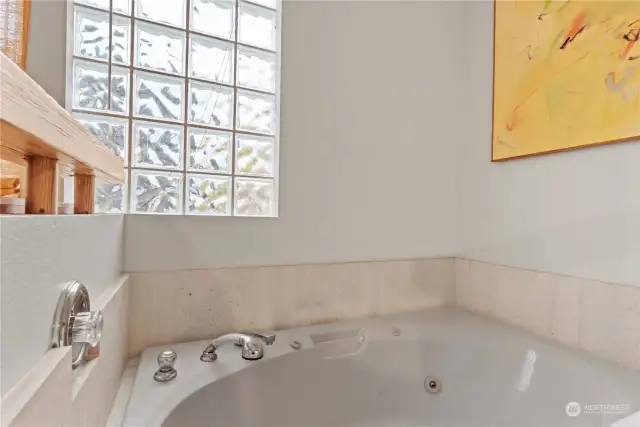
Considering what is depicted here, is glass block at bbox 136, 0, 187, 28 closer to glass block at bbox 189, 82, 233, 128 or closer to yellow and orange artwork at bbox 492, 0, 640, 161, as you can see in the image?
glass block at bbox 189, 82, 233, 128

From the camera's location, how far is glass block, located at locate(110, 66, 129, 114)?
115cm

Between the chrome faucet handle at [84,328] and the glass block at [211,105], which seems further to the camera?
the glass block at [211,105]

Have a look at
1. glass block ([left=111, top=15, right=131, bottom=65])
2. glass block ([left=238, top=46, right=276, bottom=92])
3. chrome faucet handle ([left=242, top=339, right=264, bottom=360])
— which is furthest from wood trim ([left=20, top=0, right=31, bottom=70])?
chrome faucet handle ([left=242, top=339, right=264, bottom=360])

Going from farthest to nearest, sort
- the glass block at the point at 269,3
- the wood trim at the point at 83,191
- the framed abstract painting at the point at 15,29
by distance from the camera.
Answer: the glass block at the point at 269,3, the framed abstract painting at the point at 15,29, the wood trim at the point at 83,191

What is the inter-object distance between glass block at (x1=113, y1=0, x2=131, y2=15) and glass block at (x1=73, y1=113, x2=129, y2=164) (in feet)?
1.18

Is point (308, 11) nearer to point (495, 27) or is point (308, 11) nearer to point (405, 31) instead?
point (405, 31)

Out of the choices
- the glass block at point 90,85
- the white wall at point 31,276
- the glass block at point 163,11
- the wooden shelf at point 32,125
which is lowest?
the white wall at point 31,276

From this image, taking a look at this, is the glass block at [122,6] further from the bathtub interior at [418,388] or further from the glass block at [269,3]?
the bathtub interior at [418,388]

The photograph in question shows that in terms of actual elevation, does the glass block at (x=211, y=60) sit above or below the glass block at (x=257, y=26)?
below

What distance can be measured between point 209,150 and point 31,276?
1.00 m

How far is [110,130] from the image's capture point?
1157mm

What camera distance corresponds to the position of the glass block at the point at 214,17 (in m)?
1.29
